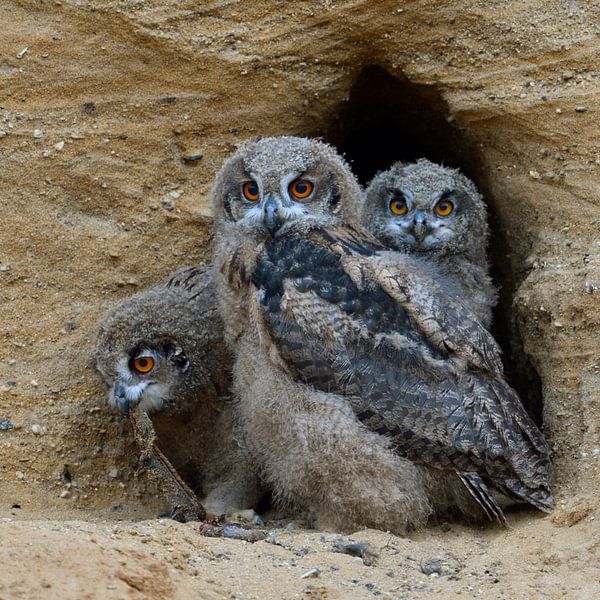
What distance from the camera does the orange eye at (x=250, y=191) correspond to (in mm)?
4988

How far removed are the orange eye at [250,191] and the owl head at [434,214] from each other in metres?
1.15

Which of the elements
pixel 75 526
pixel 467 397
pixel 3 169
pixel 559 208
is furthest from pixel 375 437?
pixel 3 169

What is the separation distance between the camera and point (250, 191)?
5016 mm

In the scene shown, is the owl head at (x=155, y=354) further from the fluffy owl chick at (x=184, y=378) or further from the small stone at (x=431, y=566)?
the small stone at (x=431, y=566)

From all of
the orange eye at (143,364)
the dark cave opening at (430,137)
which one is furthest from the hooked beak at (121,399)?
the dark cave opening at (430,137)

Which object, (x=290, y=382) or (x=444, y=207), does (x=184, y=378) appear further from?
(x=444, y=207)

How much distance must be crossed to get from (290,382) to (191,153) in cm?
170

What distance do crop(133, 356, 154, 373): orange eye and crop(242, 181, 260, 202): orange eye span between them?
93 cm

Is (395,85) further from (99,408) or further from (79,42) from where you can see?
(99,408)

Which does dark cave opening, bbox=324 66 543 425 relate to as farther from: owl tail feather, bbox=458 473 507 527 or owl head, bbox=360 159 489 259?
owl tail feather, bbox=458 473 507 527

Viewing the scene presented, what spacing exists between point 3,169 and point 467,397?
267 centimetres

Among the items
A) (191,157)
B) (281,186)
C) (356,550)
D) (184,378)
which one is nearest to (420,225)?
(281,186)

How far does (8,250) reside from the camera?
5.39 m

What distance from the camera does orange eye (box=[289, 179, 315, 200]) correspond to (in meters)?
4.94
